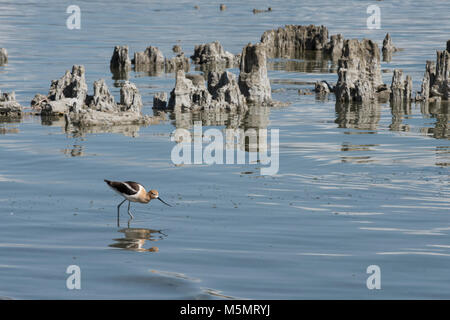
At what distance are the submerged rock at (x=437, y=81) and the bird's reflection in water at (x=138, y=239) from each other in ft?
81.4

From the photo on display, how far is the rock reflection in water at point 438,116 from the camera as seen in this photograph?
1272 inches

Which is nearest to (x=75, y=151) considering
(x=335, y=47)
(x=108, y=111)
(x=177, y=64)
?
(x=108, y=111)

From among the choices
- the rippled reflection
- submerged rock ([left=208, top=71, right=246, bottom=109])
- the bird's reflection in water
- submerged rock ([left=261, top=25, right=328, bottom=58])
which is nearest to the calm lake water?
the bird's reflection in water

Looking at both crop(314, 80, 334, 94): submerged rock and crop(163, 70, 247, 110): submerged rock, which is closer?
crop(163, 70, 247, 110): submerged rock

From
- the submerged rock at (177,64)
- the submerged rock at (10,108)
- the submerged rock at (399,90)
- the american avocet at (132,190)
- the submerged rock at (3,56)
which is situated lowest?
the american avocet at (132,190)

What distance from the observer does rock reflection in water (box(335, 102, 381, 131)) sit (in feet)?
111

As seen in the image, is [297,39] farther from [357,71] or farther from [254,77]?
[254,77]

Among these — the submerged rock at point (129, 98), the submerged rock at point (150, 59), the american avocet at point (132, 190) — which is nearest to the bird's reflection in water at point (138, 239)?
the american avocet at point (132, 190)

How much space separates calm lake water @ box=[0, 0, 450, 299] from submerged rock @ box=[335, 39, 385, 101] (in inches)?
40.7

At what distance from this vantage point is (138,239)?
1792cm

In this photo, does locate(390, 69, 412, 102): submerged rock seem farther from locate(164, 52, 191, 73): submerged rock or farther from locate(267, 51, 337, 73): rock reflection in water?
locate(164, 52, 191, 73): submerged rock

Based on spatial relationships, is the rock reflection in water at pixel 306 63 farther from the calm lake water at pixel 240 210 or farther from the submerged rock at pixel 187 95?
the submerged rock at pixel 187 95
